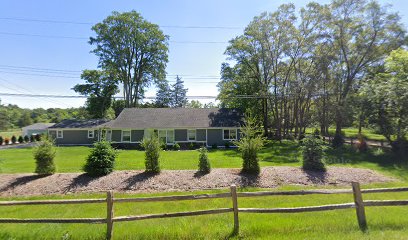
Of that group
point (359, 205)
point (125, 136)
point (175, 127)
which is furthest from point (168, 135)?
point (359, 205)

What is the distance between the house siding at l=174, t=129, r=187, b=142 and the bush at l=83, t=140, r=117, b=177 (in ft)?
60.3

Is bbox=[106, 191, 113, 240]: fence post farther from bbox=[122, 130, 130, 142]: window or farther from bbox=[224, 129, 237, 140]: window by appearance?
bbox=[122, 130, 130, 142]: window

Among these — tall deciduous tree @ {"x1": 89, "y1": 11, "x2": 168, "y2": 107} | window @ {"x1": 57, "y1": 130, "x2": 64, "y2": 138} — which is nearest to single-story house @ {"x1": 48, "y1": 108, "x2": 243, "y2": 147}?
window @ {"x1": 57, "y1": 130, "x2": 64, "y2": 138}

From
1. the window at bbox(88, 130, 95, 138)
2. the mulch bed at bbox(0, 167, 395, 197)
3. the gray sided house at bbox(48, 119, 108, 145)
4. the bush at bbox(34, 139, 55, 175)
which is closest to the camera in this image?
the mulch bed at bbox(0, 167, 395, 197)

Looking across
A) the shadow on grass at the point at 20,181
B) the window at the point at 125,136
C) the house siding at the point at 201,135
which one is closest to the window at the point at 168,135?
the house siding at the point at 201,135

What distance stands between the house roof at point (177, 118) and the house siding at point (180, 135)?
25.1 inches

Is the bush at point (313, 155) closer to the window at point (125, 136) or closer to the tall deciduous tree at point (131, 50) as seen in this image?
the window at point (125, 136)

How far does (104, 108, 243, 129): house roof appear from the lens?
3058 cm

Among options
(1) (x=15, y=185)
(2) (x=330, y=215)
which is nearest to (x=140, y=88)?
(1) (x=15, y=185)

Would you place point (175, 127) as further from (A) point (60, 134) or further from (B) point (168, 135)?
(A) point (60, 134)

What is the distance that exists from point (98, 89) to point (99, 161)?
138 ft

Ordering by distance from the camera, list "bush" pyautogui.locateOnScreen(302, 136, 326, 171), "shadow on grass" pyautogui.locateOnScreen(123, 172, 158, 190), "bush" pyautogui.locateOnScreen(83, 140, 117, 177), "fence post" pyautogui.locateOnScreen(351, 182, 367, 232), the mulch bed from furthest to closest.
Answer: "bush" pyautogui.locateOnScreen(302, 136, 326, 171) → "bush" pyautogui.locateOnScreen(83, 140, 117, 177) → "shadow on grass" pyautogui.locateOnScreen(123, 172, 158, 190) → the mulch bed → "fence post" pyautogui.locateOnScreen(351, 182, 367, 232)

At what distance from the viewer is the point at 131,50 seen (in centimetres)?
4500

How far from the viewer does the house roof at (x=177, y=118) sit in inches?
1204
